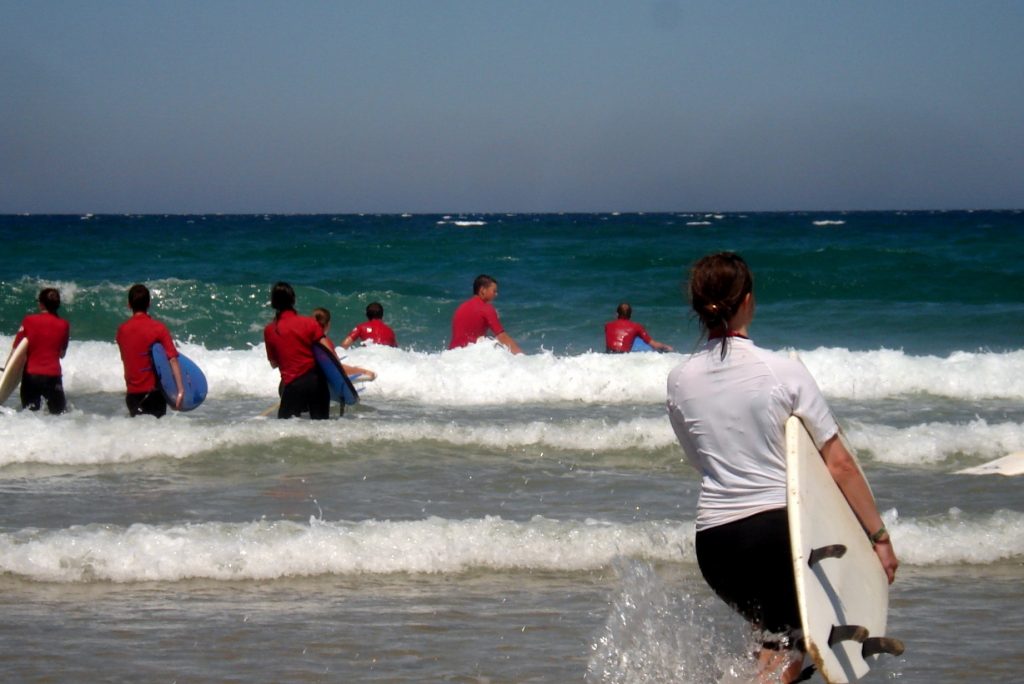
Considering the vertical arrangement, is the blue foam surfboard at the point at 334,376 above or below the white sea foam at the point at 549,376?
above

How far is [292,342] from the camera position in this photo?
28.5 feet

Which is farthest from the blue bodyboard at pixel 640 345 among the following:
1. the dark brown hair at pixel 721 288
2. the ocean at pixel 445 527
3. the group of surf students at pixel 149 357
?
the dark brown hair at pixel 721 288

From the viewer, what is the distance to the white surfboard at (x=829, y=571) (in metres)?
2.90

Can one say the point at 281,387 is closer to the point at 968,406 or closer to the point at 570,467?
the point at 570,467

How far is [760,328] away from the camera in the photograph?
67.5 ft

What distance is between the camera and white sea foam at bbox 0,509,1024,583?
5.62 meters

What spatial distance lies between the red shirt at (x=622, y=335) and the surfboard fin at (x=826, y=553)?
35.2ft

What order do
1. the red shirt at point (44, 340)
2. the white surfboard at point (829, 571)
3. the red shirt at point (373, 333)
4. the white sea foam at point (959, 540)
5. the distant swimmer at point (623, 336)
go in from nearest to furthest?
the white surfboard at point (829, 571)
the white sea foam at point (959, 540)
the red shirt at point (44, 340)
the red shirt at point (373, 333)
the distant swimmer at point (623, 336)

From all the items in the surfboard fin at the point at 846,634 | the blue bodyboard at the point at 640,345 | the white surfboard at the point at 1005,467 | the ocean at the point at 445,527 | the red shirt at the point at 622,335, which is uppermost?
the white surfboard at the point at 1005,467

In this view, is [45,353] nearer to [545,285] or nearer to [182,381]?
Answer: [182,381]

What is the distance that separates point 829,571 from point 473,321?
8634mm

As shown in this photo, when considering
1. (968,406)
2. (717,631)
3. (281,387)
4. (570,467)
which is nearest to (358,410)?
(281,387)

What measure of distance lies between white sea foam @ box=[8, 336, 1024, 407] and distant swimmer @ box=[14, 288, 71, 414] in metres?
3.09

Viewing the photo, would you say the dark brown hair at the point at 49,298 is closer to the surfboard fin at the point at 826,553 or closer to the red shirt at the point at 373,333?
the red shirt at the point at 373,333
